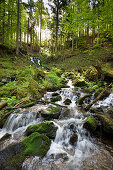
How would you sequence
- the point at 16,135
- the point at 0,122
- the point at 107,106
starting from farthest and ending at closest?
the point at 107,106, the point at 0,122, the point at 16,135

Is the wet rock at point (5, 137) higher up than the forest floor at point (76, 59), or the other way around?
the forest floor at point (76, 59)

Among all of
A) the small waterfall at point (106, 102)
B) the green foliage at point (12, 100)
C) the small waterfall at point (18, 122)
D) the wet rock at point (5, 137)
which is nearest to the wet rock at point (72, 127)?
the small waterfall at point (18, 122)

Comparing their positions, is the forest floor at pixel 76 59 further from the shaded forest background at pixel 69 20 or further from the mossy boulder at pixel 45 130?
the mossy boulder at pixel 45 130

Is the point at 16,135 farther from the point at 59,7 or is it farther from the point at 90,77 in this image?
the point at 59,7

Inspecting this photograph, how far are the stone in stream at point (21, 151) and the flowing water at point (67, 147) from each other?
0.16m

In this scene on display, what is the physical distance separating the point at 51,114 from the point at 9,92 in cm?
338

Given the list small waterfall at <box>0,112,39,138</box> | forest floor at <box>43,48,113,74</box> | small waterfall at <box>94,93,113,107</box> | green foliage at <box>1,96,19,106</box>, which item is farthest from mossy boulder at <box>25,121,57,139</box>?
forest floor at <box>43,48,113,74</box>

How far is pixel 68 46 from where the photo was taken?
2930 centimetres

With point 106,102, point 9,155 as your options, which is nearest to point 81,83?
point 106,102

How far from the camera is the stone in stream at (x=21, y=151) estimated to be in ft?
10.1

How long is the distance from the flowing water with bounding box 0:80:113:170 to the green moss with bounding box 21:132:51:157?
16 cm

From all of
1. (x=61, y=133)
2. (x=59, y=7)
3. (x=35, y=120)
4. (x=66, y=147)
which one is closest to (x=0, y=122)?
(x=35, y=120)

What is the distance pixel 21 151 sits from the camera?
343 centimetres

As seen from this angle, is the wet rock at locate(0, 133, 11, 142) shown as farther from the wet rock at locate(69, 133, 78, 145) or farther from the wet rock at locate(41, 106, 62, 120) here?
the wet rock at locate(69, 133, 78, 145)
